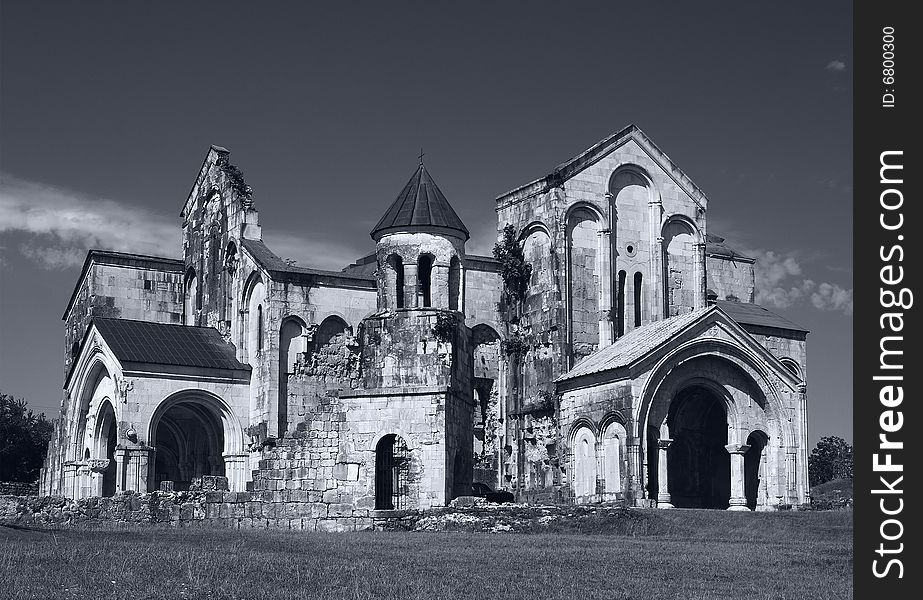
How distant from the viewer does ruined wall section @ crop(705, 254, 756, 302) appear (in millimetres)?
56312

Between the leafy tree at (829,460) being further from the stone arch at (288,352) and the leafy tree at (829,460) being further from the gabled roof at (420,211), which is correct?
A: the gabled roof at (420,211)

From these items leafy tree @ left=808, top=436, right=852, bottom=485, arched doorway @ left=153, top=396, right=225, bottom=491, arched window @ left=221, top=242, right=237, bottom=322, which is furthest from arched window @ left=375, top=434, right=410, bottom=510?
leafy tree @ left=808, top=436, right=852, bottom=485

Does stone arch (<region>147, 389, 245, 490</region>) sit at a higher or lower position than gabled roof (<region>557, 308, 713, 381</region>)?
lower

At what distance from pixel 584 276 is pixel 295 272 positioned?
10.5m

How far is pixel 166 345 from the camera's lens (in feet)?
154

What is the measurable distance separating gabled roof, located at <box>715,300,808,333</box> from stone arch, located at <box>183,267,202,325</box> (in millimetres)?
21357

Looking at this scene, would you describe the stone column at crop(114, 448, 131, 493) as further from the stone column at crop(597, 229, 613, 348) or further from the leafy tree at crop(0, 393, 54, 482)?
the leafy tree at crop(0, 393, 54, 482)

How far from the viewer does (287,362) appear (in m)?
47.0

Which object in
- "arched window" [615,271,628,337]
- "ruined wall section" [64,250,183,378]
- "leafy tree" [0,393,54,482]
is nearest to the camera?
"arched window" [615,271,628,337]

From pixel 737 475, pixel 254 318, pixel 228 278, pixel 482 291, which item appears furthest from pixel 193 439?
pixel 737 475

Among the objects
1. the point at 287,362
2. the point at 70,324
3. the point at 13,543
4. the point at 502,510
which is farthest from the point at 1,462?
the point at 13,543

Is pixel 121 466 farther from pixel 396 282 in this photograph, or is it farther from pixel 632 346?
pixel 632 346

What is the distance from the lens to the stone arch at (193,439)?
4612 cm

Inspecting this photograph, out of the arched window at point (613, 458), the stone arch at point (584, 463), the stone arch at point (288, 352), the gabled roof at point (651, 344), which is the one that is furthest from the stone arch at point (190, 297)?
the arched window at point (613, 458)
